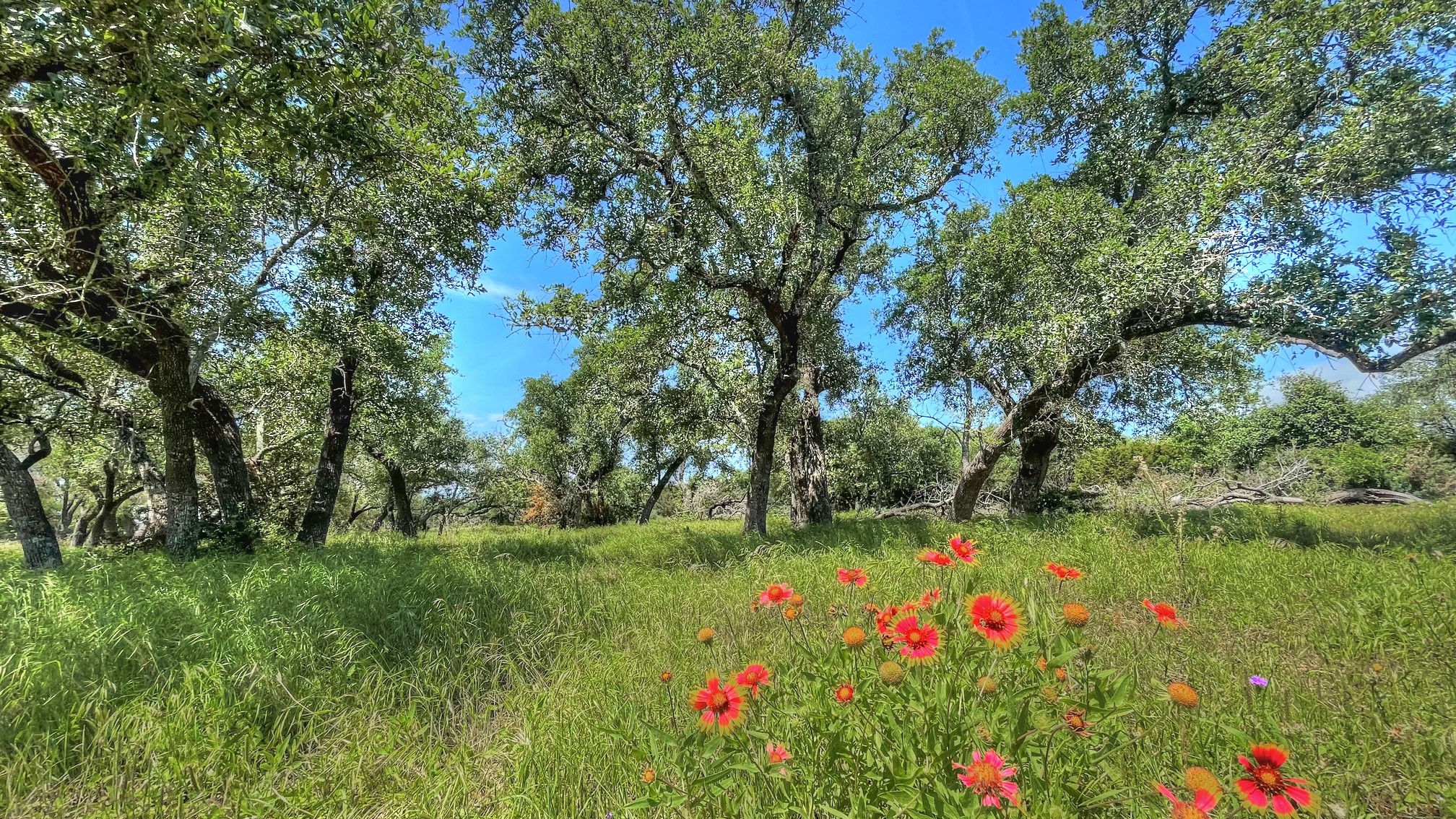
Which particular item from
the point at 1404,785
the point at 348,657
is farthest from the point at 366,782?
the point at 1404,785

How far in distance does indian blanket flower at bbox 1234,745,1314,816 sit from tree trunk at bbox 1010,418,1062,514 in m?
9.13

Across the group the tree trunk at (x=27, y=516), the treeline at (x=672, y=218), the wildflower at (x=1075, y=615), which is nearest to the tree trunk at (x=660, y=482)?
the treeline at (x=672, y=218)

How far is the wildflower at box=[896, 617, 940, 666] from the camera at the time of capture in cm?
148

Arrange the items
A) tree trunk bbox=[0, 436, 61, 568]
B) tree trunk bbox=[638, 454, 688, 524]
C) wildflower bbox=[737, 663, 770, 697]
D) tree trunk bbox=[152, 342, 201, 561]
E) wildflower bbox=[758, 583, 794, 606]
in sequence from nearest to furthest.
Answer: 1. wildflower bbox=[737, 663, 770, 697]
2. wildflower bbox=[758, 583, 794, 606]
3. tree trunk bbox=[0, 436, 61, 568]
4. tree trunk bbox=[152, 342, 201, 561]
5. tree trunk bbox=[638, 454, 688, 524]

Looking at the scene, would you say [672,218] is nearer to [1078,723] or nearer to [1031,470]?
[1078,723]

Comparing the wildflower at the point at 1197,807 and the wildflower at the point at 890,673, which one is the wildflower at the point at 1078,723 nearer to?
the wildflower at the point at 1197,807

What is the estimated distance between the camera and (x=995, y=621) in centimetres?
147

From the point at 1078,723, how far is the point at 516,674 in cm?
314

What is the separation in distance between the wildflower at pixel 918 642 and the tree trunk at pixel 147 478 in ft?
40.8

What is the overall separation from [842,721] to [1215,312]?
8.16m

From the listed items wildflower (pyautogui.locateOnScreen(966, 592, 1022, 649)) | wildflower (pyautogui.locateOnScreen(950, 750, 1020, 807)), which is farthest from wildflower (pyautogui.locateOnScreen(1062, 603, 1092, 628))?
wildflower (pyautogui.locateOnScreen(950, 750, 1020, 807))

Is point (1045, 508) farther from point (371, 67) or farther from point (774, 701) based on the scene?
point (371, 67)

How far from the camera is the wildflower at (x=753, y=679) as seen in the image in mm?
1604

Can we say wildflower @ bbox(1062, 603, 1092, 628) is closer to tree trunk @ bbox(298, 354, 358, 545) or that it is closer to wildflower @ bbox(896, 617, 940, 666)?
wildflower @ bbox(896, 617, 940, 666)
